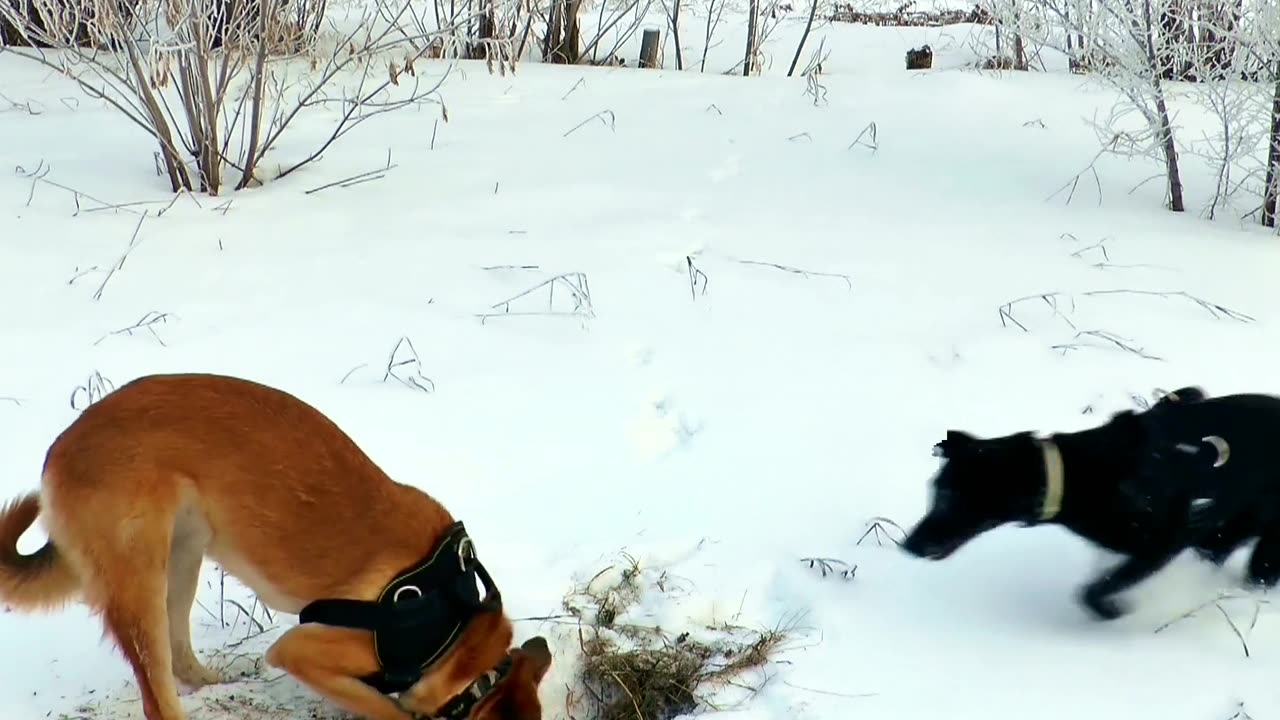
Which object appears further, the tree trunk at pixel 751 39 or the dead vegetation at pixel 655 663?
the tree trunk at pixel 751 39

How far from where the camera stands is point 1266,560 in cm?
294

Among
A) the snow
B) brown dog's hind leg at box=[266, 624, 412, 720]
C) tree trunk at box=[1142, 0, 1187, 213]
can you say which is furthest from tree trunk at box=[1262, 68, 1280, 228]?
brown dog's hind leg at box=[266, 624, 412, 720]

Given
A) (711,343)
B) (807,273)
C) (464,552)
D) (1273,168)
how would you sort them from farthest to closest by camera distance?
(1273,168) < (807,273) < (711,343) < (464,552)

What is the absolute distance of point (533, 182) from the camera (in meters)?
6.51

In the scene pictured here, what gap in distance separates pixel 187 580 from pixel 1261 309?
440cm

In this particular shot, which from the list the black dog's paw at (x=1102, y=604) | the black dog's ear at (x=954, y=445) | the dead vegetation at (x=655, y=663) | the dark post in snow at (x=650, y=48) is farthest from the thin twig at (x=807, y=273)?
the dark post in snow at (x=650, y=48)

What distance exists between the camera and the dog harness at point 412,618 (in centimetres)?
245

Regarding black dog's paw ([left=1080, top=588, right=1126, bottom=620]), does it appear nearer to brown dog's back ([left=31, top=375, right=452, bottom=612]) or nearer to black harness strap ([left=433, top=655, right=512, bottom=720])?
black harness strap ([left=433, top=655, right=512, bottom=720])

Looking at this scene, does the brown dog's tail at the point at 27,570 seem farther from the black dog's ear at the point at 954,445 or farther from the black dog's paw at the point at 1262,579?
the black dog's paw at the point at 1262,579

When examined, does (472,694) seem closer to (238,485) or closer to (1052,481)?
(238,485)

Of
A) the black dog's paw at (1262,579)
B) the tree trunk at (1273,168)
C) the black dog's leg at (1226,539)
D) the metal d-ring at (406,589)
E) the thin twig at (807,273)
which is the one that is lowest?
the black dog's paw at (1262,579)

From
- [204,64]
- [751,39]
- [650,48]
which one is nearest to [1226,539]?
[204,64]

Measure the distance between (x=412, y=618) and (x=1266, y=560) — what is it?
2230 millimetres

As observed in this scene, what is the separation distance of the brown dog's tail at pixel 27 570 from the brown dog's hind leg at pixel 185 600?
249 millimetres
